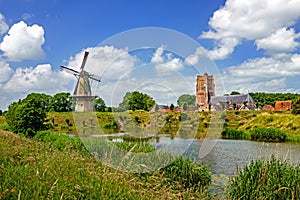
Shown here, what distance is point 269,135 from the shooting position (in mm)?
26594

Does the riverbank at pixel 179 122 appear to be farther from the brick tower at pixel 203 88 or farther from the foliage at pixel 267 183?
the foliage at pixel 267 183

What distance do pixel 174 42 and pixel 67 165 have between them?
4.03 meters

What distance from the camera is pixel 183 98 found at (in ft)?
29.6

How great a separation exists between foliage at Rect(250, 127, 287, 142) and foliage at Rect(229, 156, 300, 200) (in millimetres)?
20383

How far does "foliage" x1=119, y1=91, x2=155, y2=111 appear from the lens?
9.19 meters

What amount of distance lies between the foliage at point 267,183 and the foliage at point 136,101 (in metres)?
3.59

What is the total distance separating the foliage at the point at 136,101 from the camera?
9191 millimetres

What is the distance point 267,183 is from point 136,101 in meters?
4.80

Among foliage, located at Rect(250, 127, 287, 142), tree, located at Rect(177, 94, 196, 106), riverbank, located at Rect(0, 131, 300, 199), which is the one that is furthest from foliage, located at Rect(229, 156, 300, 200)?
foliage, located at Rect(250, 127, 287, 142)

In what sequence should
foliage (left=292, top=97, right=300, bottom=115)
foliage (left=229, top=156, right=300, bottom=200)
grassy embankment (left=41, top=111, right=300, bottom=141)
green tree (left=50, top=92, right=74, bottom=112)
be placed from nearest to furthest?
foliage (left=229, top=156, right=300, bottom=200) < grassy embankment (left=41, top=111, right=300, bottom=141) < foliage (left=292, top=97, right=300, bottom=115) < green tree (left=50, top=92, right=74, bottom=112)

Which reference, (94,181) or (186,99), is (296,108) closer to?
(186,99)

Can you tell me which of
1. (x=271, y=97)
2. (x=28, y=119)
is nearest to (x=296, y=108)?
(x=28, y=119)

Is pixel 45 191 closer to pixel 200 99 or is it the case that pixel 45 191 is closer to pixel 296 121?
pixel 200 99

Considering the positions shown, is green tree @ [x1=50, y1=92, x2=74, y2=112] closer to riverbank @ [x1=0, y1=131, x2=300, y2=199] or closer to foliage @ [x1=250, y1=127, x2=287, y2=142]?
foliage @ [x1=250, y1=127, x2=287, y2=142]
